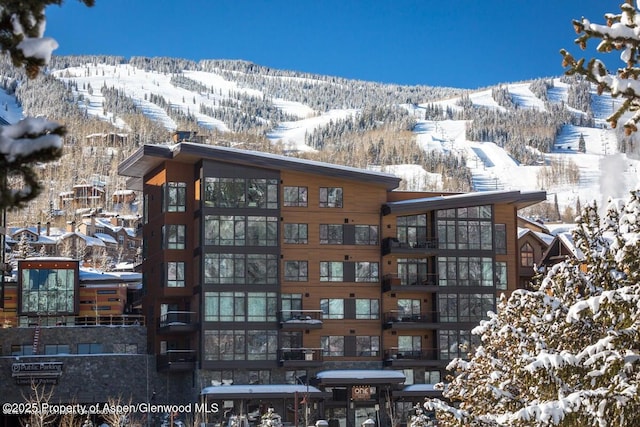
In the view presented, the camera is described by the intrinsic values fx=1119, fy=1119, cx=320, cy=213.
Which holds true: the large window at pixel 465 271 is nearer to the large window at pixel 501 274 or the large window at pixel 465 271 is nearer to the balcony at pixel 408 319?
the large window at pixel 501 274

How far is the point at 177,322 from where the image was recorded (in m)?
63.3

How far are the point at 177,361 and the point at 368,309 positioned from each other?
11516mm

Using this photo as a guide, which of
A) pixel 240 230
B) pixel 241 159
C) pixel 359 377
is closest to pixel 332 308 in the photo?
pixel 359 377

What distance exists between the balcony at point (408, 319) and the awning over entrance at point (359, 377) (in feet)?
9.29

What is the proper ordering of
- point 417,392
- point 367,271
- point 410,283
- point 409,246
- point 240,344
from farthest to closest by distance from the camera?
point 410,283
point 409,246
point 367,271
point 417,392
point 240,344

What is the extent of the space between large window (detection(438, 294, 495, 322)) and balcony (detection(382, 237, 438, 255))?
292 cm

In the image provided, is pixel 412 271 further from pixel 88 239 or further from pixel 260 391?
pixel 88 239

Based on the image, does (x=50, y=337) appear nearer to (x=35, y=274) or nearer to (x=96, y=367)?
(x=96, y=367)

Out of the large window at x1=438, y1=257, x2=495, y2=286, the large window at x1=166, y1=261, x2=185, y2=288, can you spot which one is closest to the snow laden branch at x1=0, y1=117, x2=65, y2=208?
the large window at x1=166, y1=261, x2=185, y2=288

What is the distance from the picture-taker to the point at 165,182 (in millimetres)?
65062

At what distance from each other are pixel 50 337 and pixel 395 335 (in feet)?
65.9

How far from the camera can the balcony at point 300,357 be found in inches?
2464

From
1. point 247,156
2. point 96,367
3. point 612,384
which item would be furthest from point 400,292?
point 612,384

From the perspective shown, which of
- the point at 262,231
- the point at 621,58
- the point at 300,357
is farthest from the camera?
the point at 300,357
